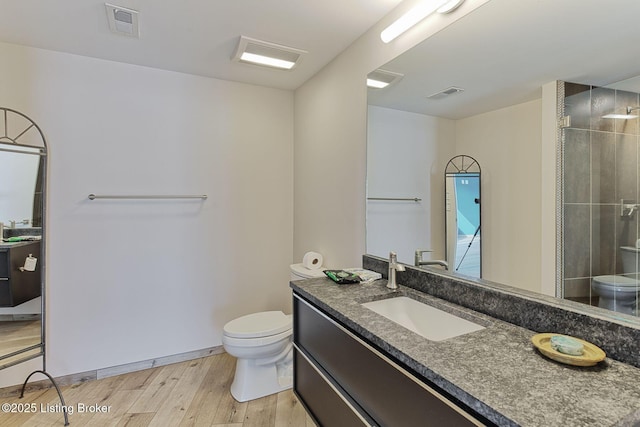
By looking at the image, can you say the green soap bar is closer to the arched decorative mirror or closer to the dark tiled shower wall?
the dark tiled shower wall

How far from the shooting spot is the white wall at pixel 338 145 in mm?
1819

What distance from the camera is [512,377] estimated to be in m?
0.78

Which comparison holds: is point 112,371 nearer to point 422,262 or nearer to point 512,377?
point 422,262

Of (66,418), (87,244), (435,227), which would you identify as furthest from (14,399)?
(435,227)

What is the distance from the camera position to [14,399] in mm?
2045

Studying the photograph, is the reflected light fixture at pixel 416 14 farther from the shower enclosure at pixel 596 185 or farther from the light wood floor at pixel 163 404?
the light wood floor at pixel 163 404

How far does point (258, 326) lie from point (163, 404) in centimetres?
75

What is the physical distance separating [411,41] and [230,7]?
3.17 feet

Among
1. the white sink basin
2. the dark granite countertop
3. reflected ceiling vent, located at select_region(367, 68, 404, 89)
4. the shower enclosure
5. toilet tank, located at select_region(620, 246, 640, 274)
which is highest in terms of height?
reflected ceiling vent, located at select_region(367, 68, 404, 89)

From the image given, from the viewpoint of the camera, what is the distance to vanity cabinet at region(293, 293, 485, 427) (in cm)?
85

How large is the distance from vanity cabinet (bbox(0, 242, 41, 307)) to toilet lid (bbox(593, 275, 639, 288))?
2956mm

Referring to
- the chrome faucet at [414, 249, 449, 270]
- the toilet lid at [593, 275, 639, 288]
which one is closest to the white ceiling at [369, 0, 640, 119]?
the toilet lid at [593, 275, 639, 288]

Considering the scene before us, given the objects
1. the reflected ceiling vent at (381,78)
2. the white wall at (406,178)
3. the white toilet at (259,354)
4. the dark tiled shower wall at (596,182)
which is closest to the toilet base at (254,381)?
the white toilet at (259,354)

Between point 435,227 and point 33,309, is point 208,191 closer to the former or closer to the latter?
point 33,309
